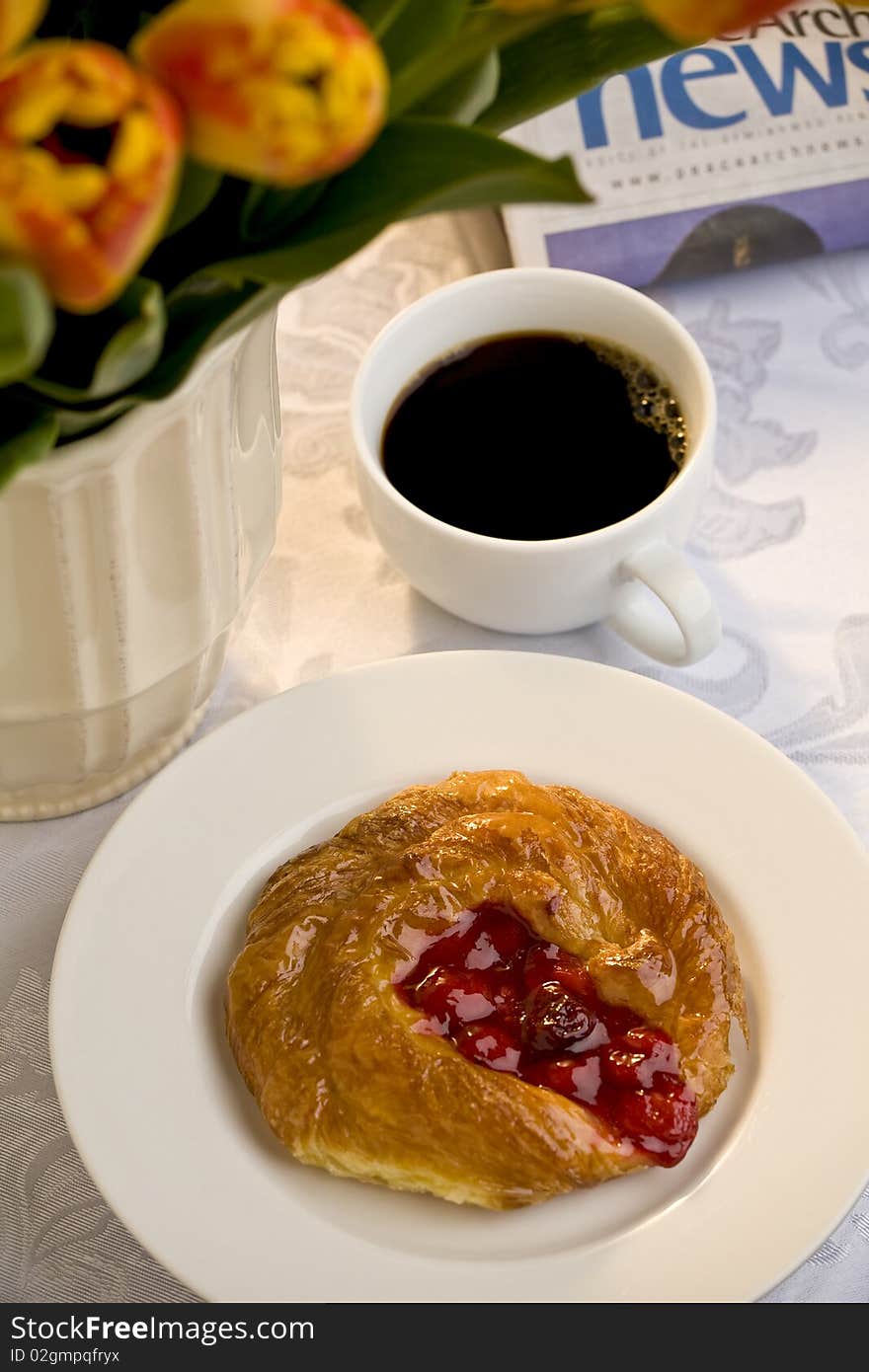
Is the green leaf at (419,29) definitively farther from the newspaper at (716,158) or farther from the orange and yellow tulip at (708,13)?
the newspaper at (716,158)

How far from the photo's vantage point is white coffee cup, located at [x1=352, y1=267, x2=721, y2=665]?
2.72 ft

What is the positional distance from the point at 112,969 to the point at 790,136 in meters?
0.81

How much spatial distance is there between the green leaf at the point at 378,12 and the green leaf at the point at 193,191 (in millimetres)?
70

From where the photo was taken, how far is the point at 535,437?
3.03ft

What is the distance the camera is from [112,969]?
28.0 inches

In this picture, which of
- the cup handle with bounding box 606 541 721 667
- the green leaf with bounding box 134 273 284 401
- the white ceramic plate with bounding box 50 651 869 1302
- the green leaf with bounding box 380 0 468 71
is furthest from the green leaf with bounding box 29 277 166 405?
the cup handle with bounding box 606 541 721 667

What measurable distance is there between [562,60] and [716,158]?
59 cm

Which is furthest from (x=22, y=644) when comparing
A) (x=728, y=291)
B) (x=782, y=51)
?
(x=782, y=51)

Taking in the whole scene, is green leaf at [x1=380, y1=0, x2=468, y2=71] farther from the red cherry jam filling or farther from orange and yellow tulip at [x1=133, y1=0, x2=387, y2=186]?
the red cherry jam filling

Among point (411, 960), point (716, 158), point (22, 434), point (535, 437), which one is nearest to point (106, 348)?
point (22, 434)

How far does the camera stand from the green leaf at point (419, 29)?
450mm

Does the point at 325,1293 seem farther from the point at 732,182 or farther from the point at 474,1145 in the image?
the point at 732,182

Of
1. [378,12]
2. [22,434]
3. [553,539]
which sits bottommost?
[553,539]

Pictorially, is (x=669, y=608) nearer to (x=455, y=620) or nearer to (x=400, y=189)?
(x=455, y=620)
